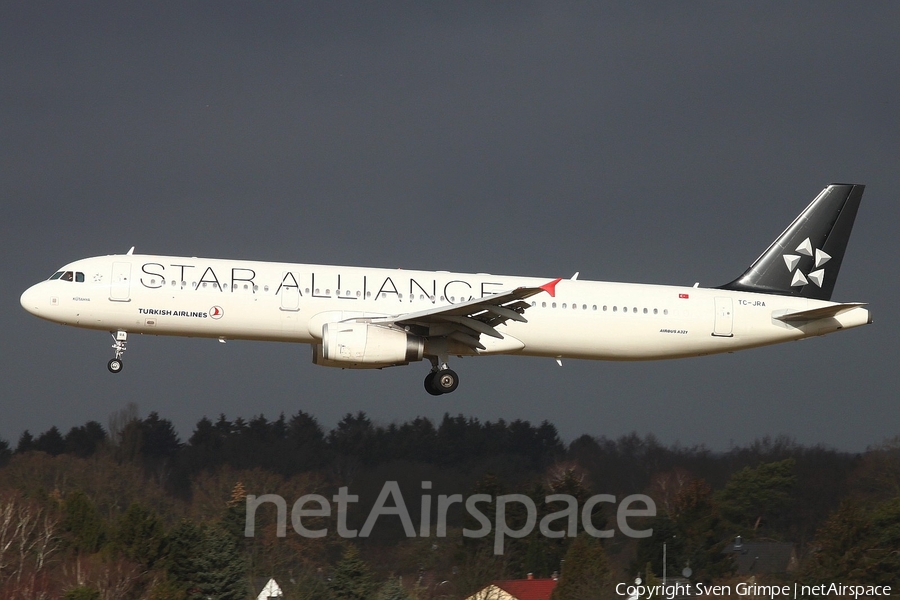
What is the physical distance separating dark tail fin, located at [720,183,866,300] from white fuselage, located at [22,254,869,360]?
204 centimetres

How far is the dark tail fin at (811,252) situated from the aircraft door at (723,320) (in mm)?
1704

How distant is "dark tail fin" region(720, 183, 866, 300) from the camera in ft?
131

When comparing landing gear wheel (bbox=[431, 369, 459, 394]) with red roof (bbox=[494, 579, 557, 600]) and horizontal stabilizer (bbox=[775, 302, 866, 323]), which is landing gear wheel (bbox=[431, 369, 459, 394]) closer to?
horizontal stabilizer (bbox=[775, 302, 866, 323])

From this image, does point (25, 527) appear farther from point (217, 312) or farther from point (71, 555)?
point (217, 312)

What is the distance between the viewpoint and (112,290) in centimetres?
3425

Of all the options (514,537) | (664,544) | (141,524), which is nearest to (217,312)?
(141,524)

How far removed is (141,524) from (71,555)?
10.4 feet

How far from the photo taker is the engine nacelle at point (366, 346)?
110 feet

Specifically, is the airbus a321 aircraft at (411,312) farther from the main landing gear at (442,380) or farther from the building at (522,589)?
the building at (522,589)

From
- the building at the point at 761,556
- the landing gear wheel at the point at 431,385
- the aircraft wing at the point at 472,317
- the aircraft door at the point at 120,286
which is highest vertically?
the aircraft door at the point at 120,286

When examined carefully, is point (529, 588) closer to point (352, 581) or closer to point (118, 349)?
point (352, 581)

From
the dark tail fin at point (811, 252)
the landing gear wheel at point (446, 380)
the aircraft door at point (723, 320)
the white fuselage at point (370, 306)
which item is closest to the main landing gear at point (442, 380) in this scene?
the landing gear wheel at point (446, 380)

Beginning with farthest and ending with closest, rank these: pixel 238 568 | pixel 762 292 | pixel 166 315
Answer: pixel 238 568 < pixel 762 292 < pixel 166 315

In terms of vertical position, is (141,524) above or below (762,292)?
below
